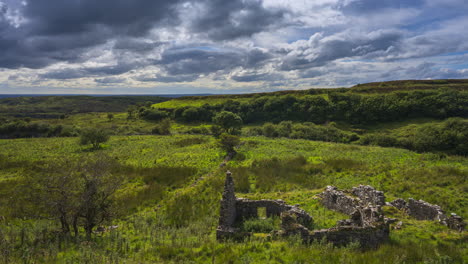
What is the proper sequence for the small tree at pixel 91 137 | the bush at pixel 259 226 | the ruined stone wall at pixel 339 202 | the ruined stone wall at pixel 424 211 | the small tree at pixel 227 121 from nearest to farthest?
the bush at pixel 259 226 < the ruined stone wall at pixel 424 211 < the ruined stone wall at pixel 339 202 < the small tree at pixel 91 137 < the small tree at pixel 227 121

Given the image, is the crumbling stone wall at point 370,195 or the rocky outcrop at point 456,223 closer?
the rocky outcrop at point 456,223

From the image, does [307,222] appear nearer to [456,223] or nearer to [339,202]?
[339,202]

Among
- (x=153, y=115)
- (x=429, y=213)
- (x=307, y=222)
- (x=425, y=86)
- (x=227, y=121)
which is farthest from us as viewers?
(x=425, y=86)

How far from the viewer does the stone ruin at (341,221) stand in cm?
998

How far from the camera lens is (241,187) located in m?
22.0

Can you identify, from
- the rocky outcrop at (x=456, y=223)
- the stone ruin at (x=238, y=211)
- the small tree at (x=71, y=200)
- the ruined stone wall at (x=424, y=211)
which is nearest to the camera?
the small tree at (x=71, y=200)

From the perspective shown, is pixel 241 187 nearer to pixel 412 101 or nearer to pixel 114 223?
pixel 114 223

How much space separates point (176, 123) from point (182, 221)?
86.7m

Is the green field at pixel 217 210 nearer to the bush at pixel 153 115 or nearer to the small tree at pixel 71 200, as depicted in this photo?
the small tree at pixel 71 200

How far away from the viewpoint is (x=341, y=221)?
1194 cm

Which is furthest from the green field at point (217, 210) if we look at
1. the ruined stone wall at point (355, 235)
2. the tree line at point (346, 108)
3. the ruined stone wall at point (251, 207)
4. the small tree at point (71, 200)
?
the tree line at point (346, 108)

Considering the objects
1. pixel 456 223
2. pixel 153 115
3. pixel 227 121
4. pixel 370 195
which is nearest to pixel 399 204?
pixel 370 195

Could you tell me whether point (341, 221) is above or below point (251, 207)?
above

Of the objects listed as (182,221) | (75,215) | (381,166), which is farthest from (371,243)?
(381,166)
